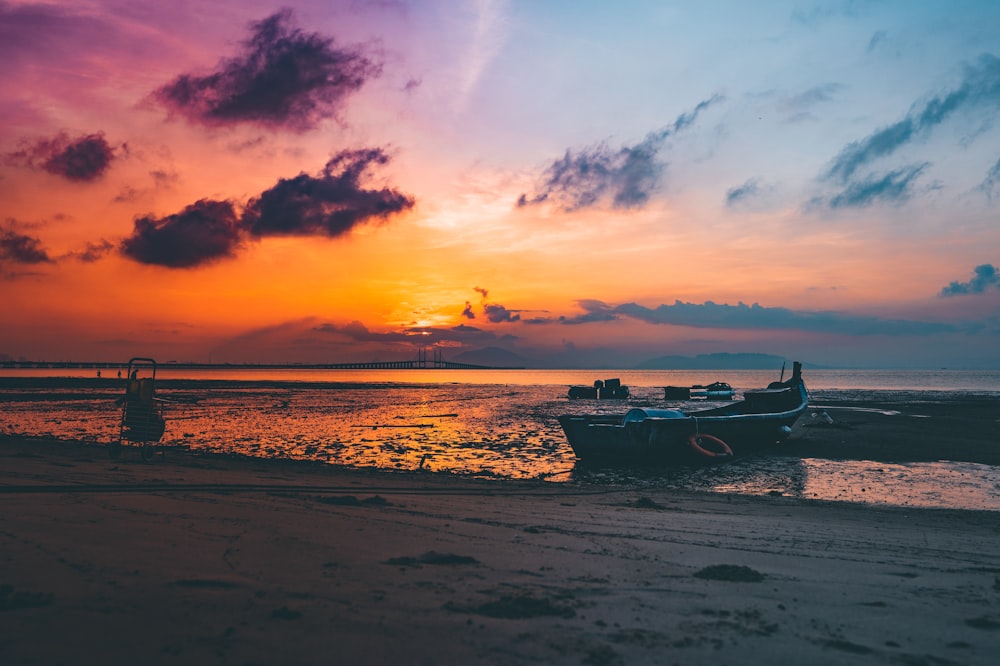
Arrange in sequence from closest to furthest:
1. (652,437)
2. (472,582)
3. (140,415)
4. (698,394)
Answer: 1. (472,582)
2. (140,415)
3. (652,437)
4. (698,394)

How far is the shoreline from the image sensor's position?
495cm

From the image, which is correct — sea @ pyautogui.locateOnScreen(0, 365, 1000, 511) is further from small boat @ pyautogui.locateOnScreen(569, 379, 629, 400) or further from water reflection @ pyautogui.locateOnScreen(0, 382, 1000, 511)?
small boat @ pyautogui.locateOnScreen(569, 379, 629, 400)

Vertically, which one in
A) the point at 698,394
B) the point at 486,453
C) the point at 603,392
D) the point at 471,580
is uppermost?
the point at 471,580

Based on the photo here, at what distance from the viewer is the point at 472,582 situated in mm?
6516

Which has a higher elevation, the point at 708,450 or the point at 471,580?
the point at 471,580

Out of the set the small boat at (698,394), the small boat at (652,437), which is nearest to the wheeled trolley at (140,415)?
the small boat at (652,437)

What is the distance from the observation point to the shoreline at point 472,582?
495 cm

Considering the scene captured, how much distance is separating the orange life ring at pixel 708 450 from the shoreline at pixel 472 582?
345 inches

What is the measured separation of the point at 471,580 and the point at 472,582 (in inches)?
2.8

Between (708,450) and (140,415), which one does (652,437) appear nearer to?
(708,450)

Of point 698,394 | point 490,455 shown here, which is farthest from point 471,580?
point 698,394

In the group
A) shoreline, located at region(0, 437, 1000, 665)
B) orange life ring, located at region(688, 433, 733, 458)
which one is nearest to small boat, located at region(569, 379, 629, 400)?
orange life ring, located at region(688, 433, 733, 458)

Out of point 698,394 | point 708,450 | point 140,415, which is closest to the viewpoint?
point 140,415

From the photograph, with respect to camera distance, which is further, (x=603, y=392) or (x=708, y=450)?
(x=603, y=392)
